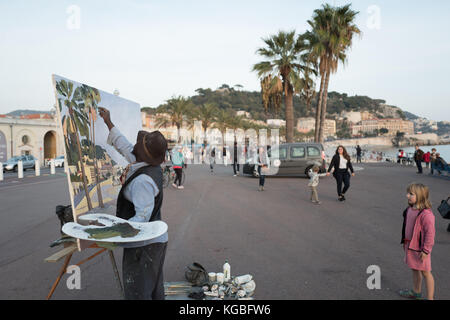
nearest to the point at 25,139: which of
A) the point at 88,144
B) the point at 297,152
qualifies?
the point at 297,152

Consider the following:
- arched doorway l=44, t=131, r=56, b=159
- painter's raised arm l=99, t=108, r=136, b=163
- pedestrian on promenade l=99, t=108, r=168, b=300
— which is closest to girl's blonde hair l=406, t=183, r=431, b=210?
pedestrian on promenade l=99, t=108, r=168, b=300

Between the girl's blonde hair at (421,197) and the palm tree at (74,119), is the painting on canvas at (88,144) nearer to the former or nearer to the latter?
the palm tree at (74,119)

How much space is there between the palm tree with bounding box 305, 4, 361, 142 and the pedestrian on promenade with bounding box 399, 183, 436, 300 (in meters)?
18.8

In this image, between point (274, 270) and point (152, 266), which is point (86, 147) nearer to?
point (152, 266)

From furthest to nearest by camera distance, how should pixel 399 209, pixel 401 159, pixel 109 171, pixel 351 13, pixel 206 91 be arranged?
pixel 206 91 → pixel 401 159 → pixel 351 13 → pixel 399 209 → pixel 109 171

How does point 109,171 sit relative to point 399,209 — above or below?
above

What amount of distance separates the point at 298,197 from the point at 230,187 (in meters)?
3.48

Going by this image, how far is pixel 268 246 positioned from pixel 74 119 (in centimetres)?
373

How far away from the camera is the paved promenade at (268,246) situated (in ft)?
13.0

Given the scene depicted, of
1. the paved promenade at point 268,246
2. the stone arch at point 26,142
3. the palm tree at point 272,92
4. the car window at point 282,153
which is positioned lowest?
the paved promenade at point 268,246

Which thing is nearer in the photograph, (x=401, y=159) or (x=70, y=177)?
(x=70, y=177)

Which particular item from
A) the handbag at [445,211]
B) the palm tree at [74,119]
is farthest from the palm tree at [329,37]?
the palm tree at [74,119]
